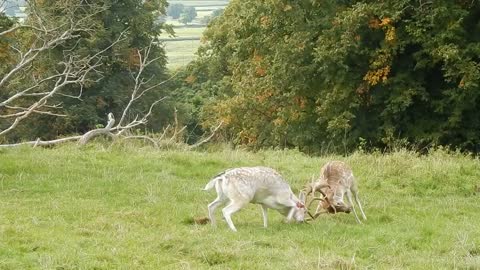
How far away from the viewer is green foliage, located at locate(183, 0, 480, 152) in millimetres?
25453

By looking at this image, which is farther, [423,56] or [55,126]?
[55,126]

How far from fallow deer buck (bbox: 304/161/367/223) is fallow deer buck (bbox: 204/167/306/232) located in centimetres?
40

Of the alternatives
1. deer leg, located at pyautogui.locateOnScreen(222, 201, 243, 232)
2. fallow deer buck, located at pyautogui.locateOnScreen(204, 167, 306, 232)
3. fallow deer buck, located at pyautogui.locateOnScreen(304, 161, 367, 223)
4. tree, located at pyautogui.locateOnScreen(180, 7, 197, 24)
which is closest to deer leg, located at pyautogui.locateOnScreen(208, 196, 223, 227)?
fallow deer buck, located at pyautogui.locateOnScreen(204, 167, 306, 232)

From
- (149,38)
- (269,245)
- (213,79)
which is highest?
(269,245)

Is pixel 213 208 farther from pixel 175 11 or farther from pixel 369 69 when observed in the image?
pixel 175 11

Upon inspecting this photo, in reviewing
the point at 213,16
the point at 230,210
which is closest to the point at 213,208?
the point at 230,210

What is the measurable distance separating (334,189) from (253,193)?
1.69m

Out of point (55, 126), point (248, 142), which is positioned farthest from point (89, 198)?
point (55, 126)

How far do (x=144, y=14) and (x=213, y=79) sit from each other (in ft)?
42.7

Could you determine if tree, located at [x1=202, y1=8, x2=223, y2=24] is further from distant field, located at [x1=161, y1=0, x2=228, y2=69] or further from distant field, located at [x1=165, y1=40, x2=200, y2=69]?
distant field, located at [x1=165, y1=40, x2=200, y2=69]

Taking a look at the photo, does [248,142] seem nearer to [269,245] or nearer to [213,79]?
[213,79]

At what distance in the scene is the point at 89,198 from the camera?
1337 centimetres

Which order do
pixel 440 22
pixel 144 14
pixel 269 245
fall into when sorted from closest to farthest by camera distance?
pixel 269 245 < pixel 440 22 < pixel 144 14

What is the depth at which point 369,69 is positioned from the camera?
92.9 ft
